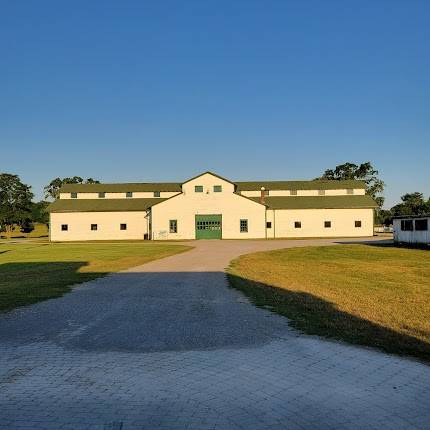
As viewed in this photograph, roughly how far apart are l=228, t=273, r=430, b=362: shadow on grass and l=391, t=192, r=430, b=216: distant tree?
85.6m

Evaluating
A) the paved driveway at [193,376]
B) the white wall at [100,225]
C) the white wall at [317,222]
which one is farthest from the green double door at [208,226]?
the paved driveway at [193,376]

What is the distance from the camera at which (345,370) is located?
5961mm

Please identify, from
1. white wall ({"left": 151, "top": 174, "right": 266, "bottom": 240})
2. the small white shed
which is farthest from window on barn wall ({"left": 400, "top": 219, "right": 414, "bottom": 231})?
white wall ({"left": 151, "top": 174, "right": 266, "bottom": 240})

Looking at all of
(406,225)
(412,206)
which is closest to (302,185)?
(406,225)

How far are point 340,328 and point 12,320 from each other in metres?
6.91

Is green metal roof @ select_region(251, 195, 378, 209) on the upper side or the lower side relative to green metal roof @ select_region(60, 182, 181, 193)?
lower

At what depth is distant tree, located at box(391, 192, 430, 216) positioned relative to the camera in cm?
9024

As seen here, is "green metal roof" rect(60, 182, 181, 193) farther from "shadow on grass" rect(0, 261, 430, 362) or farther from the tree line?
"shadow on grass" rect(0, 261, 430, 362)

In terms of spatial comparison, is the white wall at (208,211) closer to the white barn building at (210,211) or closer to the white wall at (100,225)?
the white barn building at (210,211)

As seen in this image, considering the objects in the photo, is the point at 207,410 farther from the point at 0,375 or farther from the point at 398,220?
the point at 398,220

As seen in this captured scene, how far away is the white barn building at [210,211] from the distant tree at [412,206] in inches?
1372

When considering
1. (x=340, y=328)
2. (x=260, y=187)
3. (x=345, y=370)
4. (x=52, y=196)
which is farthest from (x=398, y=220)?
(x=52, y=196)

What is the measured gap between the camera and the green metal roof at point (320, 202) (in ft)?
189

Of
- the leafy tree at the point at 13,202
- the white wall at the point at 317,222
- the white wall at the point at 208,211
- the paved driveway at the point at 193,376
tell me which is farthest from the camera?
the leafy tree at the point at 13,202
